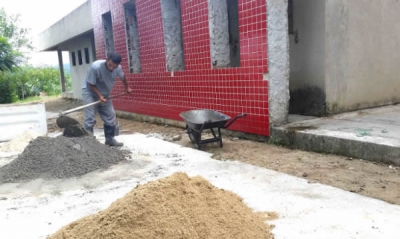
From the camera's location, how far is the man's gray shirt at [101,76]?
18.6 feet

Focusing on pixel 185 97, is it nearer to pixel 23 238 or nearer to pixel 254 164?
pixel 254 164

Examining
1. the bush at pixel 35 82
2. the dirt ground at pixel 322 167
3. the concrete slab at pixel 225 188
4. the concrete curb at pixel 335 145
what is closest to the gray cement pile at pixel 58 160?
the concrete slab at pixel 225 188

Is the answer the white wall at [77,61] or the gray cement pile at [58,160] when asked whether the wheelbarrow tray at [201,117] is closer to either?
the gray cement pile at [58,160]

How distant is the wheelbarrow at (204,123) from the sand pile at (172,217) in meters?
2.42

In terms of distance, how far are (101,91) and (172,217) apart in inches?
161

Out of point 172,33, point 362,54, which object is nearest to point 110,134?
point 172,33

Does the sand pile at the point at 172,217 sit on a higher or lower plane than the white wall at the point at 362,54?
lower

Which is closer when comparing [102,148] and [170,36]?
[102,148]

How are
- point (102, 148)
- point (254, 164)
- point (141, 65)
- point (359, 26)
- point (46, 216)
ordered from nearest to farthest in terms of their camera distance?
point (46, 216), point (254, 164), point (102, 148), point (359, 26), point (141, 65)

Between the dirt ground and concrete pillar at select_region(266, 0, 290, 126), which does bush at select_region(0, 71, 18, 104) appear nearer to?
the dirt ground

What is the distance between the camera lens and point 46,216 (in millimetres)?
3055

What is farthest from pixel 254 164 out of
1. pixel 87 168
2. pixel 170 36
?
pixel 170 36

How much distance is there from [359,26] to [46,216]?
5740 millimetres

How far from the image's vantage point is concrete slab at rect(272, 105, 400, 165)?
3.94 metres
